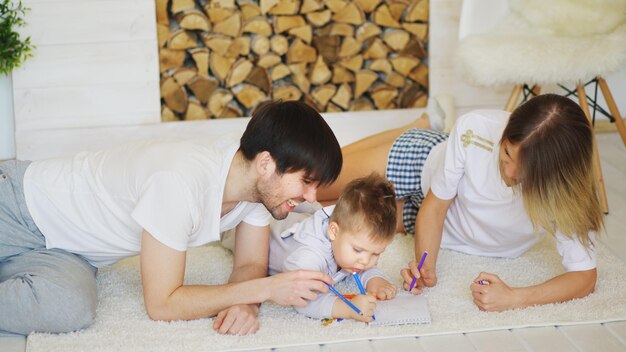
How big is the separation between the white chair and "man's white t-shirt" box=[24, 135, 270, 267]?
3.98 feet

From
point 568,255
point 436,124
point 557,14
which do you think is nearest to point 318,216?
point 568,255

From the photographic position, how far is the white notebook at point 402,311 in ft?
7.14

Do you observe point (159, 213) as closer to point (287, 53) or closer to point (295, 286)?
point (295, 286)

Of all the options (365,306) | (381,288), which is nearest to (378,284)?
(381,288)

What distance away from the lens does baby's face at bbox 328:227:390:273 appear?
2148 millimetres

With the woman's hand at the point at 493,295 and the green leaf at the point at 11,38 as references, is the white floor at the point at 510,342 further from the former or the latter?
the green leaf at the point at 11,38

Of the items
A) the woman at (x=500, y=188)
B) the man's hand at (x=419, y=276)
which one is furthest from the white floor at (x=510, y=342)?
the man's hand at (x=419, y=276)

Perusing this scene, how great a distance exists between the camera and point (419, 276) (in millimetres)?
2318

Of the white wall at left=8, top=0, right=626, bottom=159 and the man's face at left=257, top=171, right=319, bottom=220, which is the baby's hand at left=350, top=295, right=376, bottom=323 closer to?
the man's face at left=257, top=171, right=319, bottom=220

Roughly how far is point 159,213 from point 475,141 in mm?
875

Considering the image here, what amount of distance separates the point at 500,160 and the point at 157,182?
2.70ft

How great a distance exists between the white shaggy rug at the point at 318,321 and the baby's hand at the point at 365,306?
0.02 meters

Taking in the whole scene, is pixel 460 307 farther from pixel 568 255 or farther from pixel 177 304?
pixel 177 304

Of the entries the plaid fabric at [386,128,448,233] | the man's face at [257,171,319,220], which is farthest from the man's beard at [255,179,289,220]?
the plaid fabric at [386,128,448,233]
